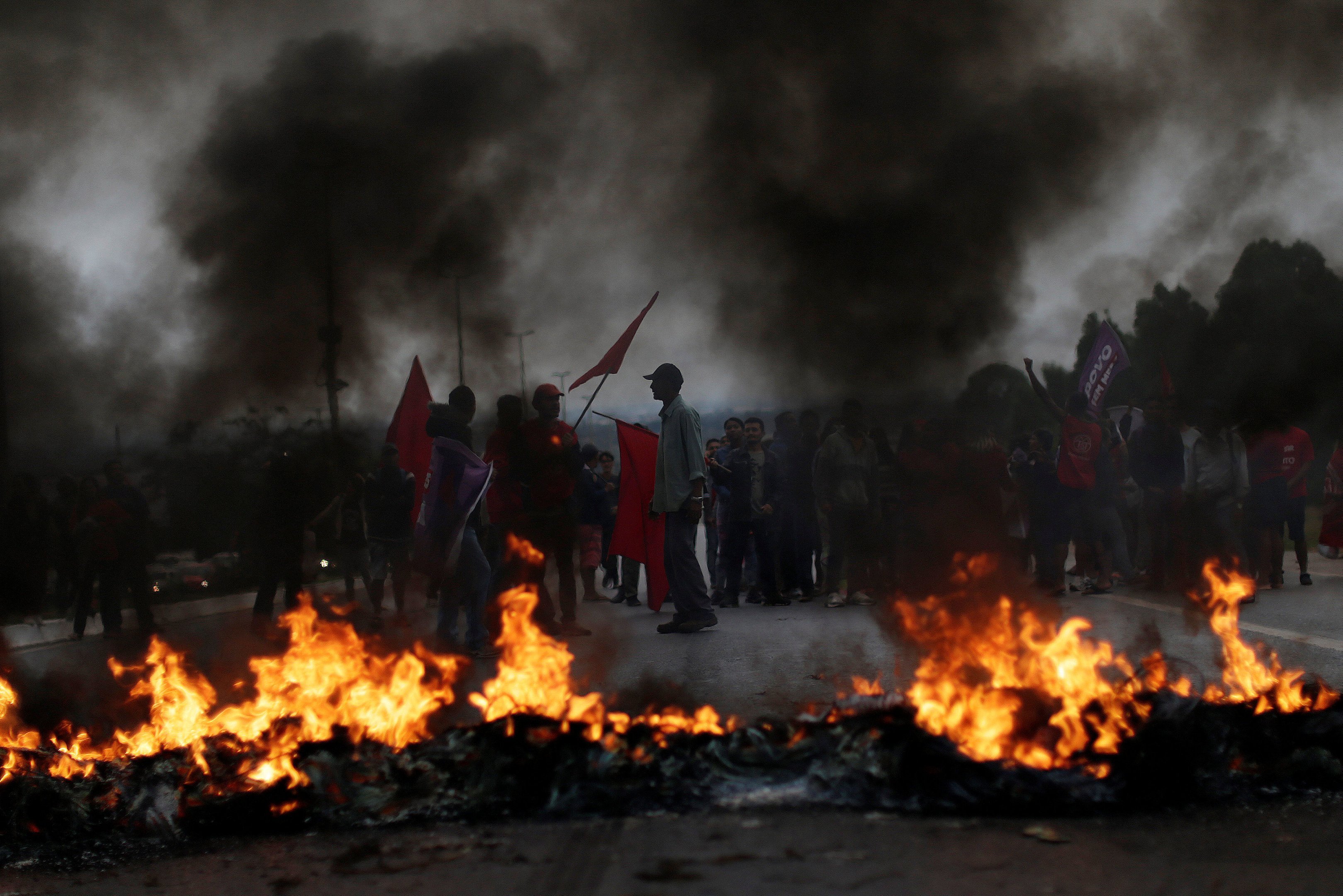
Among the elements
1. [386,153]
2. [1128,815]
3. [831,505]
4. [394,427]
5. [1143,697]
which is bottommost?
[1128,815]

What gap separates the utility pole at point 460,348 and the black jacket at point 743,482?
9.10 feet

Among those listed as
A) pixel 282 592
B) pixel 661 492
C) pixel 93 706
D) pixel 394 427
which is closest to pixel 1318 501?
pixel 661 492

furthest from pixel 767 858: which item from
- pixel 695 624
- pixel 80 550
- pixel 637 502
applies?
pixel 80 550

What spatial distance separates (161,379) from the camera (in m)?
6.10

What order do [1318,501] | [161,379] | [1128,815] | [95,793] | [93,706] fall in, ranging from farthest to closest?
[1318,501] → [161,379] → [93,706] → [95,793] → [1128,815]

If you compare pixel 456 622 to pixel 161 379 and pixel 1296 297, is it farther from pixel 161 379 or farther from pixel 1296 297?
pixel 1296 297

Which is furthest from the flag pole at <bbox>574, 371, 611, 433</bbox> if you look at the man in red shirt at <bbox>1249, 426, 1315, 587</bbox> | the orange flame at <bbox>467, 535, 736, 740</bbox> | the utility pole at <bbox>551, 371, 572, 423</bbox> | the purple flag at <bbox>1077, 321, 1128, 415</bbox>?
the man in red shirt at <bbox>1249, 426, 1315, 587</bbox>

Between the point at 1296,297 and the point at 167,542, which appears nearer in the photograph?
the point at 1296,297

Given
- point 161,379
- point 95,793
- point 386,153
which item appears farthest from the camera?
point 386,153

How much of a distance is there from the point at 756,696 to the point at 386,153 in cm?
402

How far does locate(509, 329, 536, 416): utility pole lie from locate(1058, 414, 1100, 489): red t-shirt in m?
3.79

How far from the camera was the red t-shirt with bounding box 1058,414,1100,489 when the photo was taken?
776 cm

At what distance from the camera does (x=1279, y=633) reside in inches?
237

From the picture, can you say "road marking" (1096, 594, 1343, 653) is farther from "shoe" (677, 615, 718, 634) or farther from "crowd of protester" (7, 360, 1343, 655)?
"shoe" (677, 615, 718, 634)
